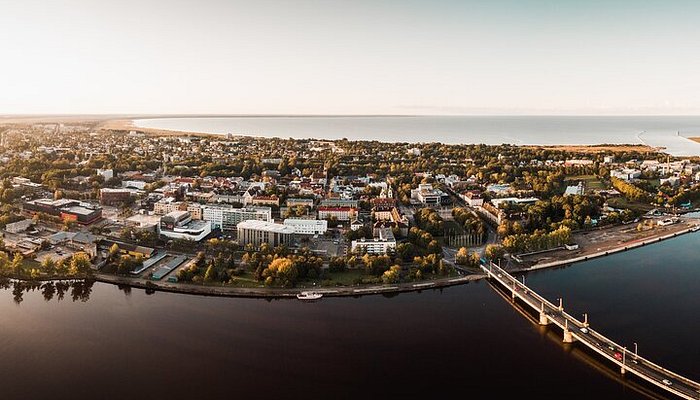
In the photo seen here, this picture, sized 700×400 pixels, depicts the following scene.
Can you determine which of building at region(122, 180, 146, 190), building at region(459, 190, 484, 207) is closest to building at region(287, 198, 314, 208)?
building at region(459, 190, 484, 207)

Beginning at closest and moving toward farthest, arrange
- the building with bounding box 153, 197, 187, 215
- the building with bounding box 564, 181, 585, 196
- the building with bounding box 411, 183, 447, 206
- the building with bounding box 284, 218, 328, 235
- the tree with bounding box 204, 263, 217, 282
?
the tree with bounding box 204, 263, 217, 282, the building with bounding box 284, 218, 328, 235, the building with bounding box 153, 197, 187, 215, the building with bounding box 411, 183, 447, 206, the building with bounding box 564, 181, 585, 196

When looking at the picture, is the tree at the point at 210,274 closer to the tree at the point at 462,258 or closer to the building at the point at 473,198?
the tree at the point at 462,258

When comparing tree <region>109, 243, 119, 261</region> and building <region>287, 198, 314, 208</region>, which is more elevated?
building <region>287, 198, 314, 208</region>

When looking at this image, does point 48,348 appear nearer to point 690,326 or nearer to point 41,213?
point 41,213

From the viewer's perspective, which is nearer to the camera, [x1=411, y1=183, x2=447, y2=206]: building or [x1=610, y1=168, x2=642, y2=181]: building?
[x1=411, y1=183, x2=447, y2=206]: building

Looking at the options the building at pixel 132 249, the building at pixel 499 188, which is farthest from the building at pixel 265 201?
the building at pixel 499 188

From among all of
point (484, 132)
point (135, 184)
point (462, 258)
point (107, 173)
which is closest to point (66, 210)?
point (135, 184)

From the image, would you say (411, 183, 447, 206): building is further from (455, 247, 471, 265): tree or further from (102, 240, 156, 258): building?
(102, 240, 156, 258): building

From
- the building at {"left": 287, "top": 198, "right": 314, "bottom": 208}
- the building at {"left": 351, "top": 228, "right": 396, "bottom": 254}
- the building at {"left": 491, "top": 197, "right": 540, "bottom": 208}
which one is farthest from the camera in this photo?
the building at {"left": 491, "top": 197, "right": 540, "bottom": 208}
